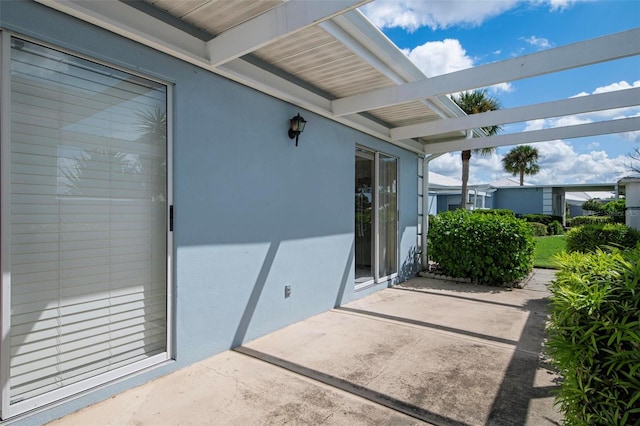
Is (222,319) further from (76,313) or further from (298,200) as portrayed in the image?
(298,200)

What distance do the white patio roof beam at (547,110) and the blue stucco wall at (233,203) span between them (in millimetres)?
1798

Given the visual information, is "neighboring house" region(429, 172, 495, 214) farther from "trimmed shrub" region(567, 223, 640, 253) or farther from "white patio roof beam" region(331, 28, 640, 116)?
"white patio roof beam" region(331, 28, 640, 116)

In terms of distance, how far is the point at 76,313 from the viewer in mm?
2512

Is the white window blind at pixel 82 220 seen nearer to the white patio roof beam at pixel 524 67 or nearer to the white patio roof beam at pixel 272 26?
the white patio roof beam at pixel 272 26

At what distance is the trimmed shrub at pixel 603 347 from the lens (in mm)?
1487

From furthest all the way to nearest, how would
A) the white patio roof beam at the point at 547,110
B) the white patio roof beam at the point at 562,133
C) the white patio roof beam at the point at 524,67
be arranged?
the white patio roof beam at the point at 562,133 → the white patio roof beam at the point at 547,110 → the white patio roof beam at the point at 524,67

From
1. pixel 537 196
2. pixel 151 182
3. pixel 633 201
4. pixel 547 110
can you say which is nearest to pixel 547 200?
pixel 537 196

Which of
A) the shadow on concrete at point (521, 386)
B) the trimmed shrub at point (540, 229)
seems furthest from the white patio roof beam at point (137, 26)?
the trimmed shrub at point (540, 229)

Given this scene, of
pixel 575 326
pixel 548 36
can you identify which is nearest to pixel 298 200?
pixel 575 326

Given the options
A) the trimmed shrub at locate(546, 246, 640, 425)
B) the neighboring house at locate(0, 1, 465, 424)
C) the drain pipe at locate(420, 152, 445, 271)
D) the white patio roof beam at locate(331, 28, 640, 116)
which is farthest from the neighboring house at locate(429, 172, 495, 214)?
the trimmed shrub at locate(546, 246, 640, 425)

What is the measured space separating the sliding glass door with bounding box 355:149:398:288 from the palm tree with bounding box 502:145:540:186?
79.6 feet

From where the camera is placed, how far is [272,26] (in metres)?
2.71

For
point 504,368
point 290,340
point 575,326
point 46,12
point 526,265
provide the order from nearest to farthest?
point 575,326
point 46,12
point 504,368
point 290,340
point 526,265

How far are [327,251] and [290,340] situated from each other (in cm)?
149
